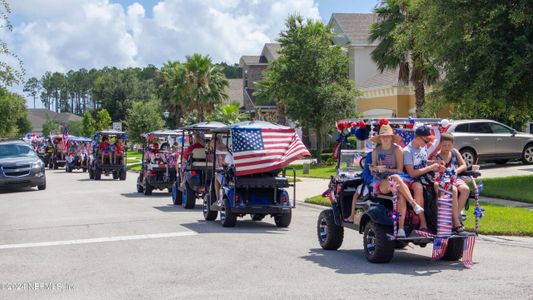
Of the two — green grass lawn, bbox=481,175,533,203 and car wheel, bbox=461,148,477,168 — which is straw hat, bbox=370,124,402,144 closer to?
green grass lawn, bbox=481,175,533,203

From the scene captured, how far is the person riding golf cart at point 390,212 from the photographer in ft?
32.3

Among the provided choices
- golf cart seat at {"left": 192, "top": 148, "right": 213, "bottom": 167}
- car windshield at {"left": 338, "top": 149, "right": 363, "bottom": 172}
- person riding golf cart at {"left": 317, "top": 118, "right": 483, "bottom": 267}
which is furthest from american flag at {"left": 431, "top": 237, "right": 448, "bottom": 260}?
golf cart seat at {"left": 192, "top": 148, "right": 213, "bottom": 167}

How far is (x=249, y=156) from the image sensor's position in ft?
49.2

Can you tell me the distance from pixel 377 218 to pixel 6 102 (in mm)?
42279

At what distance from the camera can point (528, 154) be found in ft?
98.3

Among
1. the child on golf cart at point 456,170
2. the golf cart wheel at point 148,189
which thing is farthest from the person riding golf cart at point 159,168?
the child on golf cart at point 456,170

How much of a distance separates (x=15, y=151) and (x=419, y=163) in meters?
21.5

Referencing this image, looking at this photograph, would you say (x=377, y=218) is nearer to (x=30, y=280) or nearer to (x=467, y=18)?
(x=30, y=280)

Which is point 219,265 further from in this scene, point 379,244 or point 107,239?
point 107,239

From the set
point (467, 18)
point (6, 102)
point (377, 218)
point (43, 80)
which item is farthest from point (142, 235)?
point (43, 80)

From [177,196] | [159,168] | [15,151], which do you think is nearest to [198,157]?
[177,196]

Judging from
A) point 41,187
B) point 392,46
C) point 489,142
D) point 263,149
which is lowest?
point 41,187

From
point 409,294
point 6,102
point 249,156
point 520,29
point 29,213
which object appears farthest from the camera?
point 6,102

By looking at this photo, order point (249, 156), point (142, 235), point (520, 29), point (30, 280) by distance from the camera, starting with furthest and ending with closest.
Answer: point (520, 29), point (249, 156), point (142, 235), point (30, 280)
